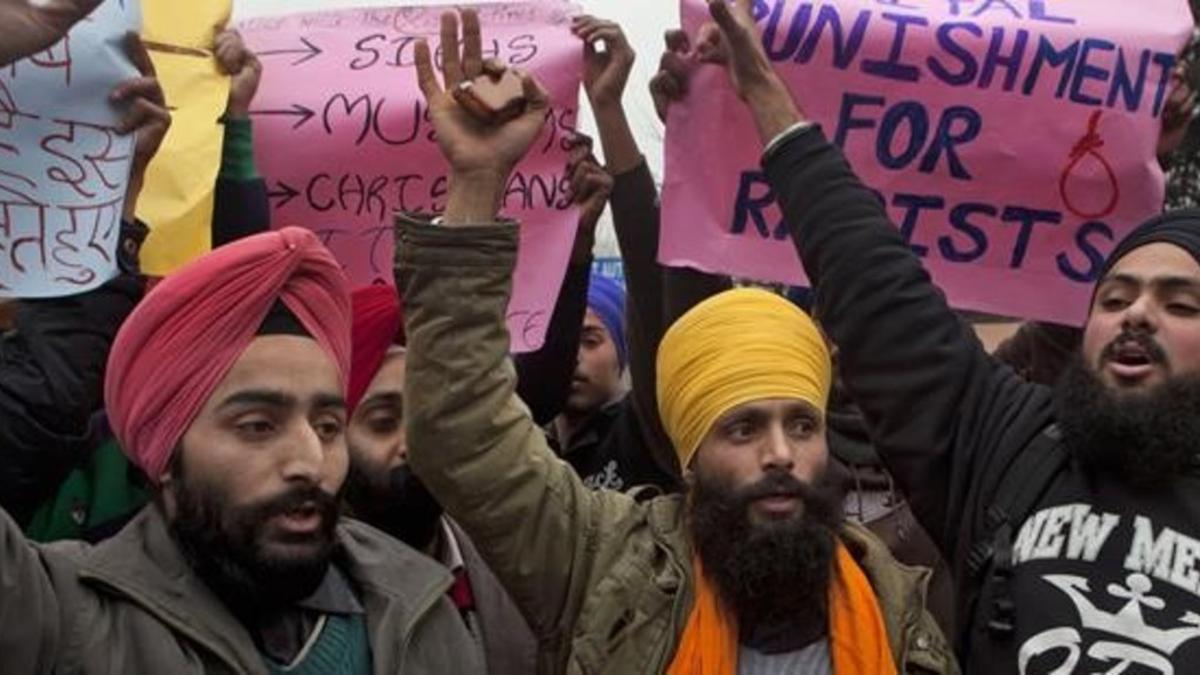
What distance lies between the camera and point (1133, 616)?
3.03 m

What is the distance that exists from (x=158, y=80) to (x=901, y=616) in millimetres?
1910

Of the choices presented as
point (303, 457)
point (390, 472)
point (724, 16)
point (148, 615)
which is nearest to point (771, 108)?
point (724, 16)

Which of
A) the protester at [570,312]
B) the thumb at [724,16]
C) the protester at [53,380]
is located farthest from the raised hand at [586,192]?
the protester at [53,380]

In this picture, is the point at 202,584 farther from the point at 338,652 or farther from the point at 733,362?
the point at 733,362

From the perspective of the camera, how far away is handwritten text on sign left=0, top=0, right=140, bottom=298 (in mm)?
3455

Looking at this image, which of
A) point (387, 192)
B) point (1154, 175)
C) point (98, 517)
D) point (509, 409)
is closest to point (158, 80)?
point (387, 192)

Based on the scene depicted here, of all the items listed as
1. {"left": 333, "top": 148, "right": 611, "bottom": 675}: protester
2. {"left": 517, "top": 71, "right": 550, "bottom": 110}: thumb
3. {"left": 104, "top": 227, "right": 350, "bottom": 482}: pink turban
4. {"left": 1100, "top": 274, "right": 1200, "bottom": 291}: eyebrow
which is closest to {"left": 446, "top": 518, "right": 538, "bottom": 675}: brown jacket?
{"left": 333, "top": 148, "right": 611, "bottom": 675}: protester

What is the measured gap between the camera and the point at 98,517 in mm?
3463

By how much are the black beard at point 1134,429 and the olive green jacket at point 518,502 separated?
1.41ft

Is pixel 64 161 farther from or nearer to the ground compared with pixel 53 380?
farther from the ground

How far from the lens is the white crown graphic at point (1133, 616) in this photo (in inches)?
118

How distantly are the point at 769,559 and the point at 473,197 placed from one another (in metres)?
0.85

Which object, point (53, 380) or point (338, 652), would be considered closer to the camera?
point (338, 652)

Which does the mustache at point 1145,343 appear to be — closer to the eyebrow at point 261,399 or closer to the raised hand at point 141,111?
the eyebrow at point 261,399
